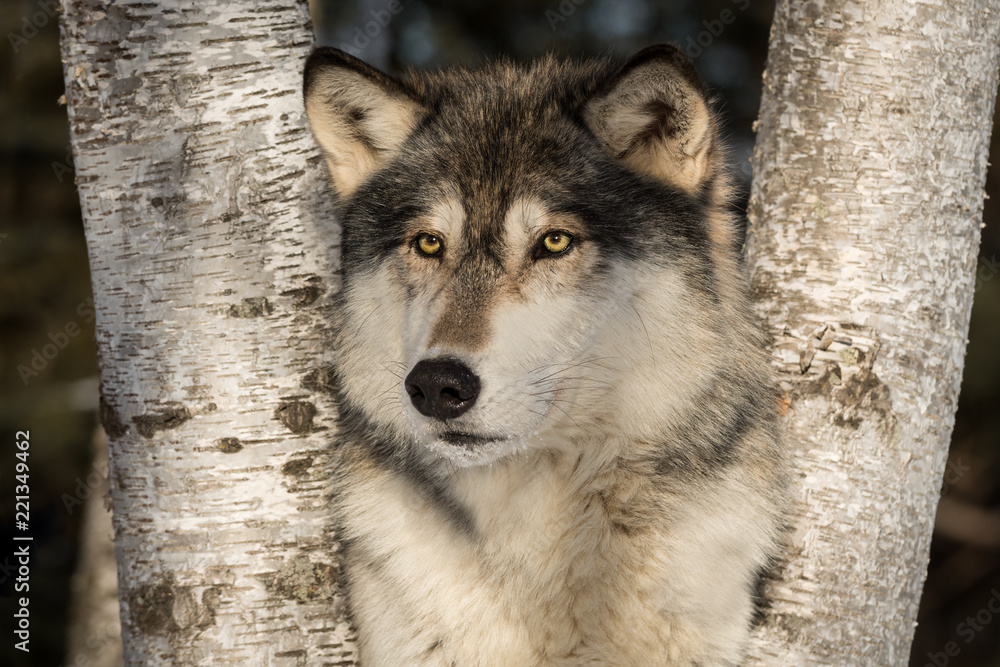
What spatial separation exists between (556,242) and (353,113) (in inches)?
33.8

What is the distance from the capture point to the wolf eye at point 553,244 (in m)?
2.49

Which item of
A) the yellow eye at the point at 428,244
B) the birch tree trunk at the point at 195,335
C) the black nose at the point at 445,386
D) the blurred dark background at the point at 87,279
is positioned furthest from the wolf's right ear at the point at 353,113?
the blurred dark background at the point at 87,279

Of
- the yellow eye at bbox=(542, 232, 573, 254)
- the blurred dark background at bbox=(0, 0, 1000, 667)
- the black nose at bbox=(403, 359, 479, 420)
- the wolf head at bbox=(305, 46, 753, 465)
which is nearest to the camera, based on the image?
the black nose at bbox=(403, 359, 479, 420)

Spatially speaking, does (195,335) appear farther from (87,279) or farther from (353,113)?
(87,279)

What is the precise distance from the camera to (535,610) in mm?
2438

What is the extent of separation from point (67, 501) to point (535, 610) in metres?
7.38

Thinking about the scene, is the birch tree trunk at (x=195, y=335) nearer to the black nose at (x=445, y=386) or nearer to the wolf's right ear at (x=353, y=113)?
the wolf's right ear at (x=353, y=113)

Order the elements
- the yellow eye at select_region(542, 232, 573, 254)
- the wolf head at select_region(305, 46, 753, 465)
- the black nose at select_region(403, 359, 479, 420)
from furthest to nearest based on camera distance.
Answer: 1. the yellow eye at select_region(542, 232, 573, 254)
2. the wolf head at select_region(305, 46, 753, 465)
3. the black nose at select_region(403, 359, 479, 420)

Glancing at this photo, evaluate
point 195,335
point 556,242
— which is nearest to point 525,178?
point 556,242

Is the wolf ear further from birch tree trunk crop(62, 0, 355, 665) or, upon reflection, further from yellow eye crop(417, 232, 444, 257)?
birch tree trunk crop(62, 0, 355, 665)

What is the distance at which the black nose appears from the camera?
7.07 ft

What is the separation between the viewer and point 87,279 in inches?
358

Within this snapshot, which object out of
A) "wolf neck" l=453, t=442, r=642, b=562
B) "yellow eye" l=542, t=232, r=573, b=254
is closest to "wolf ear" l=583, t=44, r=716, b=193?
"yellow eye" l=542, t=232, r=573, b=254

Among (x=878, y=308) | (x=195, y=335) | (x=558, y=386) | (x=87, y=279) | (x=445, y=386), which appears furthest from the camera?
(x=87, y=279)
